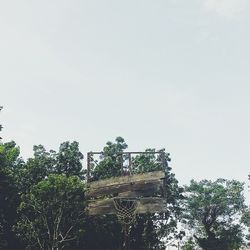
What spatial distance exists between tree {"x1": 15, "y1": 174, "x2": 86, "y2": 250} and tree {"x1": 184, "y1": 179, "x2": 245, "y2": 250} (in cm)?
2707

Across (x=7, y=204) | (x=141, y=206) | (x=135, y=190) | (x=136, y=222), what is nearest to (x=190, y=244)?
(x=136, y=222)

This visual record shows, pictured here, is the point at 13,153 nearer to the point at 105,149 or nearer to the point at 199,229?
the point at 105,149

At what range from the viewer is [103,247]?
34.2 meters

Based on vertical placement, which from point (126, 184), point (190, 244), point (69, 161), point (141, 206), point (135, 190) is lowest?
point (190, 244)

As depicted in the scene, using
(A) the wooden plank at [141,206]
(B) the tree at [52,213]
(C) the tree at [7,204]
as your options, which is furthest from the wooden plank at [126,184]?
(C) the tree at [7,204]

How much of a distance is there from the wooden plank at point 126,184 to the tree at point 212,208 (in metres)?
33.7

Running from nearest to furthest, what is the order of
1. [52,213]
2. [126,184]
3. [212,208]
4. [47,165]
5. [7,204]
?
1. [126,184]
2. [52,213]
3. [7,204]
4. [47,165]
5. [212,208]

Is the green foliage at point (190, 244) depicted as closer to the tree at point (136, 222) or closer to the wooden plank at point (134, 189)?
the tree at point (136, 222)

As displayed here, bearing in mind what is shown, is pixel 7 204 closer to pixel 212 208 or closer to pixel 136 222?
pixel 136 222

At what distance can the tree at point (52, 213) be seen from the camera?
2909 cm

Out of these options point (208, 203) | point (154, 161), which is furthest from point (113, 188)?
point (208, 203)

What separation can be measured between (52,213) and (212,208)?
3046 cm

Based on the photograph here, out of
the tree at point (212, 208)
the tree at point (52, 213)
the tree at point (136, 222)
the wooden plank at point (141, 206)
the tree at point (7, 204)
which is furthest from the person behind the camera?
the tree at point (212, 208)

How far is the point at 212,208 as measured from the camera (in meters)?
54.2
